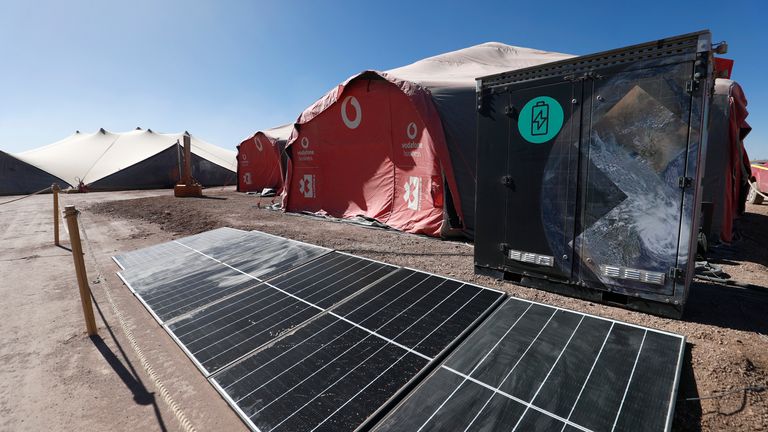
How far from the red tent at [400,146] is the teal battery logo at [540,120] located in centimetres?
339

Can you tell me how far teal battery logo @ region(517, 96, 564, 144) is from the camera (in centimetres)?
404

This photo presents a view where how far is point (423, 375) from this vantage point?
2637 mm

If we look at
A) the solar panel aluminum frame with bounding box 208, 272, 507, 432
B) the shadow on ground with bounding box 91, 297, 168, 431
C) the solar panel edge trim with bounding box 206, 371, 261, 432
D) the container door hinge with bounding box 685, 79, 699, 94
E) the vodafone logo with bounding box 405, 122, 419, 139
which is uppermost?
the vodafone logo with bounding box 405, 122, 419, 139

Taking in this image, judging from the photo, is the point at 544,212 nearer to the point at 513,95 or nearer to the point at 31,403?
the point at 513,95

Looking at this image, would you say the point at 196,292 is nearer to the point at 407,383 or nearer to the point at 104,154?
the point at 407,383

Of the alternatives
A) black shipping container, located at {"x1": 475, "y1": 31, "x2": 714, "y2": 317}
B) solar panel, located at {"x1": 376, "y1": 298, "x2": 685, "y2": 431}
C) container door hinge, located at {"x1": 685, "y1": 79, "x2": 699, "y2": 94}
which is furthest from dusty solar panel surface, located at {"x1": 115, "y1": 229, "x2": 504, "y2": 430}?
container door hinge, located at {"x1": 685, "y1": 79, "x2": 699, "y2": 94}

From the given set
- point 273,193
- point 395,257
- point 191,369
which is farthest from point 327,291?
point 273,193

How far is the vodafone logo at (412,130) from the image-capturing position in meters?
8.55

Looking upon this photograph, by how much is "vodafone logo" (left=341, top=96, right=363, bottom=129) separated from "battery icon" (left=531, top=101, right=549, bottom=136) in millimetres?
6459

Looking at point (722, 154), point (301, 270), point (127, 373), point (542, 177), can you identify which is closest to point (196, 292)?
point (301, 270)

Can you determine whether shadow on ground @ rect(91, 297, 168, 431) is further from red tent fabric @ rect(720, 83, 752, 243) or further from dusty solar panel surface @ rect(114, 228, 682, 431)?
red tent fabric @ rect(720, 83, 752, 243)

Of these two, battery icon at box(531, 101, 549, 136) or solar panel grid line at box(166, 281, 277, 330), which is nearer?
solar panel grid line at box(166, 281, 277, 330)

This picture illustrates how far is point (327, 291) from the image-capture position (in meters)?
4.26

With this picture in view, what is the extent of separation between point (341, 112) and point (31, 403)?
9081 mm
